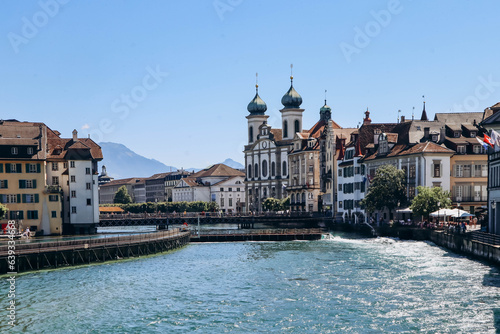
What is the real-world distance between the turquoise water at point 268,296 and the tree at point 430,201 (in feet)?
57.7

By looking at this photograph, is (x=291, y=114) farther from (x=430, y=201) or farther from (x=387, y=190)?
(x=430, y=201)

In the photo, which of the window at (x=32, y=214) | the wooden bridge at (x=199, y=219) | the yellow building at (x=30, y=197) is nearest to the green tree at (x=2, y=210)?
the yellow building at (x=30, y=197)

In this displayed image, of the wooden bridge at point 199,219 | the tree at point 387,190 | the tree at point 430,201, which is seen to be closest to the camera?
the tree at point 430,201

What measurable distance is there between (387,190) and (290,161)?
76.4 m

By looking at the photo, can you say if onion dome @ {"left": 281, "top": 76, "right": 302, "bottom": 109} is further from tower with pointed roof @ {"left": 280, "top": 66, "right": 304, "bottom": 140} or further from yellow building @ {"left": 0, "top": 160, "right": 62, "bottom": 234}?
yellow building @ {"left": 0, "top": 160, "right": 62, "bottom": 234}

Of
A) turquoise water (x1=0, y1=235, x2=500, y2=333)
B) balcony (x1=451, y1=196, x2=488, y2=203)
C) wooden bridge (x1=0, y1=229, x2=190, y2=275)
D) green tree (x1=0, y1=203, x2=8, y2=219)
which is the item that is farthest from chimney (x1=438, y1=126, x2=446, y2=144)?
green tree (x1=0, y1=203, x2=8, y2=219)

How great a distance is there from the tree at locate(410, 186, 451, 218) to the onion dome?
105m

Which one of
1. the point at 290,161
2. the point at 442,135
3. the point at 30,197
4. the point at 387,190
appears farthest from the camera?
the point at 290,161

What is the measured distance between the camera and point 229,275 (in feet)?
196

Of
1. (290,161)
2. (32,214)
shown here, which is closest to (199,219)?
(32,214)

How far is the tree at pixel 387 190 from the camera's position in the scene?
330 ft

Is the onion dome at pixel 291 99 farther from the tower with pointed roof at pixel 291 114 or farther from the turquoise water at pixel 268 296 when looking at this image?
the turquoise water at pixel 268 296

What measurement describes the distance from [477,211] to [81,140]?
59.3m

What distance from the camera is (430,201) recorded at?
9006cm
